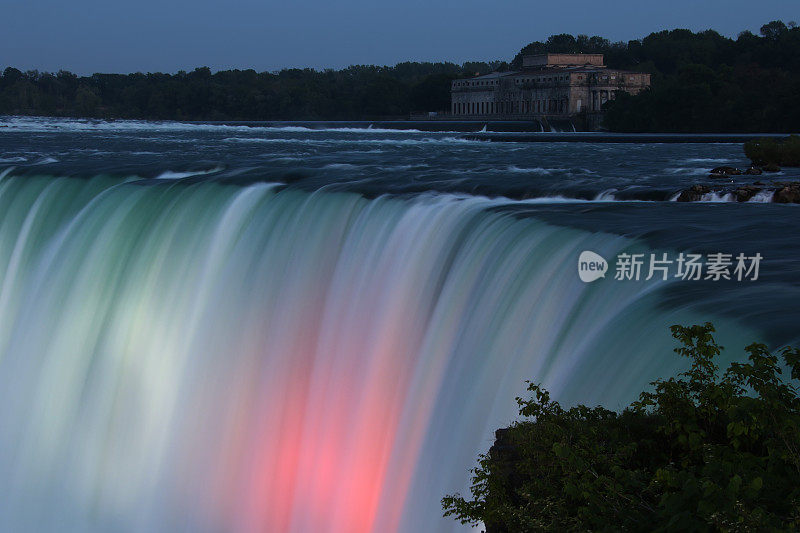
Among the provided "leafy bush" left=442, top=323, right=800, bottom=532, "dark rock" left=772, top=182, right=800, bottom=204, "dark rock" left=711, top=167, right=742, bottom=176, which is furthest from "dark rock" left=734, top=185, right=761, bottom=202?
"leafy bush" left=442, top=323, right=800, bottom=532

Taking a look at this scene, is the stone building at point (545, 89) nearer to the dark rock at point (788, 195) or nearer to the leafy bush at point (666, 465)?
the dark rock at point (788, 195)

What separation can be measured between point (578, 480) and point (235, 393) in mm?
8885

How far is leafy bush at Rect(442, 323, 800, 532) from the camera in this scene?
207 inches

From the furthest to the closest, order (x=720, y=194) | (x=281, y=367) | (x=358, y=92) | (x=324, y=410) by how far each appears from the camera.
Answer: (x=358, y=92)
(x=720, y=194)
(x=281, y=367)
(x=324, y=410)

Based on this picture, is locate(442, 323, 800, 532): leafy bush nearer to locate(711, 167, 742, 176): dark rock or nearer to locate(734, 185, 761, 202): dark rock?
locate(734, 185, 761, 202): dark rock

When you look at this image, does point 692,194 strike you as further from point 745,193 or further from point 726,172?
point 726,172

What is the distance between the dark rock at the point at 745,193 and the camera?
749 inches

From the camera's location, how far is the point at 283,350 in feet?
46.0

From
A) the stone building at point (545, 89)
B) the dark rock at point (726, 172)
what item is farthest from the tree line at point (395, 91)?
the dark rock at point (726, 172)

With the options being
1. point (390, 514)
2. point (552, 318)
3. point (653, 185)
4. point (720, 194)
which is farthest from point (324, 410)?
point (653, 185)

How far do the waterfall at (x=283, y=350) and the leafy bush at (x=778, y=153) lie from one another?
16931mm

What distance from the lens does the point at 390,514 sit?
10891mm

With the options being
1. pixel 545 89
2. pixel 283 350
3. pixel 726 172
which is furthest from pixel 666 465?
pixel 545 89

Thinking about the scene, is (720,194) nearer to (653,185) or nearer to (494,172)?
(653,185)
